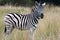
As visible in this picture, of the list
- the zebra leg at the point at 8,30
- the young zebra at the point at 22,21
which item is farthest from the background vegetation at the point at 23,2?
the zebra leg at the point at 8,30

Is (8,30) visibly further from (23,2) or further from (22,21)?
(23,2)

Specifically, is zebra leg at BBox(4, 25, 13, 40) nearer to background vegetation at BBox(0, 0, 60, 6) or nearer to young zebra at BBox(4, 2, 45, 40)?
young zebra at BBox(4, 2, 45, 40)

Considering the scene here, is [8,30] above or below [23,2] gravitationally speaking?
below

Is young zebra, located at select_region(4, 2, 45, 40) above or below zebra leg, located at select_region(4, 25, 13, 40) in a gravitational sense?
above

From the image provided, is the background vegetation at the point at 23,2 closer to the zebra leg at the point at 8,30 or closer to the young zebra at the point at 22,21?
the young zebra at the point at 22,21

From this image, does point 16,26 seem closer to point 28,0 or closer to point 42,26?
point 42,26

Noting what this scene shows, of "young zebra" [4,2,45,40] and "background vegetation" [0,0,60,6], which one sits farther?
"background vegetation" [0,0,60,6]

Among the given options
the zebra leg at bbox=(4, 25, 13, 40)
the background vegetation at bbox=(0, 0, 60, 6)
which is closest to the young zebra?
the zebra leg at bbox=(4, 25, 13, 40)

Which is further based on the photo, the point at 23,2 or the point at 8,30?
the point at 23,2

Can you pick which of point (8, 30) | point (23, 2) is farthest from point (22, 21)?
point (23, 2)

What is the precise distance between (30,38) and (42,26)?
186 cm

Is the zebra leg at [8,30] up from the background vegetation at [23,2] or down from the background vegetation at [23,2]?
down

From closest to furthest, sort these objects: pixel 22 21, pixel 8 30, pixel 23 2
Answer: pixel 8 30
pixel 22 21
pixel 23 2

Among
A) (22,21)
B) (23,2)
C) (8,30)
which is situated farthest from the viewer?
(23,2)
